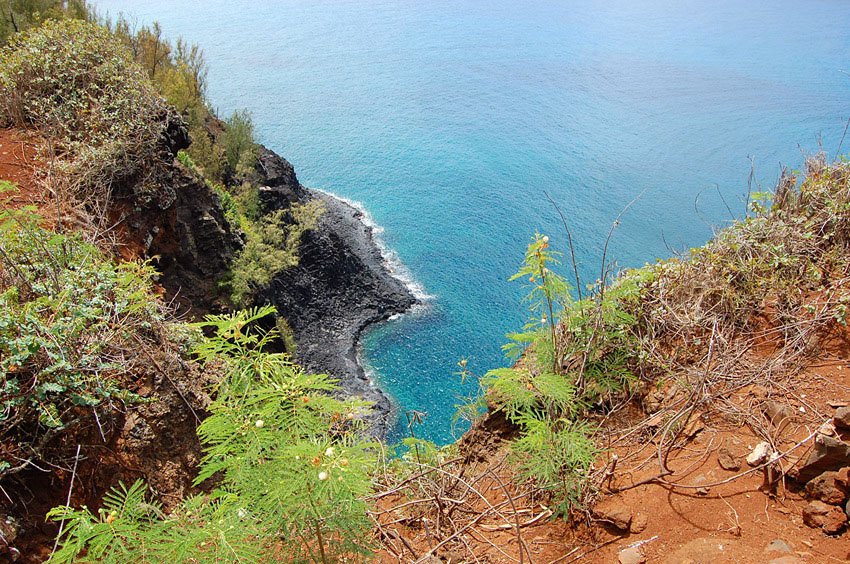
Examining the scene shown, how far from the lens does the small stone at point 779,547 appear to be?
3.50m

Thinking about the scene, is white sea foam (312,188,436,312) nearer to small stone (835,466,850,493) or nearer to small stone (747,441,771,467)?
small stone (747,441,771,467)

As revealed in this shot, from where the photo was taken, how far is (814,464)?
12.6ft

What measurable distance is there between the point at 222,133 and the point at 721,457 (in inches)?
1062

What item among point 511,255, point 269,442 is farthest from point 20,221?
point 511,255

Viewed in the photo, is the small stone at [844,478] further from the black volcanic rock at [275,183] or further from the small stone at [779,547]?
the black volcanic rock at [275,183]

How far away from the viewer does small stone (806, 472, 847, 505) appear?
3.68m

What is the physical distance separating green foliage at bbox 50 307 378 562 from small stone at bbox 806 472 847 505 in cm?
306

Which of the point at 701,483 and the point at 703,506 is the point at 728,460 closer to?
the point at 701,483

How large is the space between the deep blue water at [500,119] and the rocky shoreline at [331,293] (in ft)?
3.66

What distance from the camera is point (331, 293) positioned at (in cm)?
2608

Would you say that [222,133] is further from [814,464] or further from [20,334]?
[814,464]

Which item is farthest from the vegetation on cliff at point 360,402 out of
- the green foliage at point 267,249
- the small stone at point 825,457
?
the green foliage at point 267,249

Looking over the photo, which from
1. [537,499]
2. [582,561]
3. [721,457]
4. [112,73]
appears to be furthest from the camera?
[112,73]

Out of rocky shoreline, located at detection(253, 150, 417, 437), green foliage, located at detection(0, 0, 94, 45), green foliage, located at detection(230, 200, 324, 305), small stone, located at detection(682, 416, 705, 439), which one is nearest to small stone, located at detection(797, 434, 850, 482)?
small stone, located at detection(682, 416, 705, 439)
